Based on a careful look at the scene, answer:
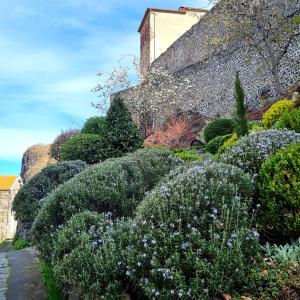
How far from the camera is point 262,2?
19281 mm

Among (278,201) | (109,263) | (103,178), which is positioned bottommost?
(109,263)

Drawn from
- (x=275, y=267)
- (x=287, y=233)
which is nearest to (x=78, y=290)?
(x=275, y=267)

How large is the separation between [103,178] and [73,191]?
0.63 metres

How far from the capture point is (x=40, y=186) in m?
11.6

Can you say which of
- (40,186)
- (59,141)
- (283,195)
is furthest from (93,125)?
(283,195)

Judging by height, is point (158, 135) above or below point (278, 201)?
above

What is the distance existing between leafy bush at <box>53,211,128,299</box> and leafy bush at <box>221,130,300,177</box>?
2080 mm

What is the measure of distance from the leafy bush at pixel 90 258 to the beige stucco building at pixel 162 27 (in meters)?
36.0

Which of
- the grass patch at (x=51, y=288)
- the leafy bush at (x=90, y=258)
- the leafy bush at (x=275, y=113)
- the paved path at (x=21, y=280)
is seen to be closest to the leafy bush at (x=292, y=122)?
the leafy bush at (x=275, y=113)

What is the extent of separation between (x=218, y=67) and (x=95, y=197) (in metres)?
22.2

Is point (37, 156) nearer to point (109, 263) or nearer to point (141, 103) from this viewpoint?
point (141, 103)

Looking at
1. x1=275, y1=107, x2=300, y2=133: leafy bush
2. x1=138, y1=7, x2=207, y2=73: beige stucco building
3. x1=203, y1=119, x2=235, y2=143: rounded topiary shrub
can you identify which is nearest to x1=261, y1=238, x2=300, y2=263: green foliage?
x1=275, y1=107, x2=300, y2=133: leafy bush

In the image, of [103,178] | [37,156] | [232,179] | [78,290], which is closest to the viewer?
[78,290]

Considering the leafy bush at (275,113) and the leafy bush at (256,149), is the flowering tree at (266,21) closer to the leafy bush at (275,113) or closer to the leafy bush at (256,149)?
the leafy bush at (275,113)
